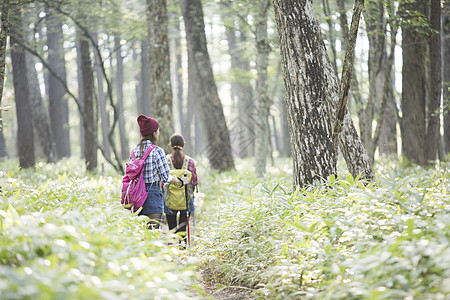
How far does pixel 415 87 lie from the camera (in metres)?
9.51

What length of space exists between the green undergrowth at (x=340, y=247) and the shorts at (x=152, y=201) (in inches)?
32.7

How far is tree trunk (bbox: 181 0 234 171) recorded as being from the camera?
44.3ft

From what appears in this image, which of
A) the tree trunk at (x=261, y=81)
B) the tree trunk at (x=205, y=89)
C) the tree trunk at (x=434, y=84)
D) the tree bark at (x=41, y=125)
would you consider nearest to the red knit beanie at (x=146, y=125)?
the tree trunk at (x=261, y=81)

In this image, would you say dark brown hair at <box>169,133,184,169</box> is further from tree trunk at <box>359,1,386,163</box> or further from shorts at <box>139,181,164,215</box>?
tree trunk at <box>359,1,386,163</box>

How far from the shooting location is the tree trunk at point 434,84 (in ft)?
29.3

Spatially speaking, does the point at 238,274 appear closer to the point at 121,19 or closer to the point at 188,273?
the point at 188,273

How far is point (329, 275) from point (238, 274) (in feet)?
4.70

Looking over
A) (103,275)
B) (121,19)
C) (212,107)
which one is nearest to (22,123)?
(121,19)

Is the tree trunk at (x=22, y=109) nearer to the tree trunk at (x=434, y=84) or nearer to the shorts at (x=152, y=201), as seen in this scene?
the shorts at (x=152, y=201)

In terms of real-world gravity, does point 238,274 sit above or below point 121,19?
below

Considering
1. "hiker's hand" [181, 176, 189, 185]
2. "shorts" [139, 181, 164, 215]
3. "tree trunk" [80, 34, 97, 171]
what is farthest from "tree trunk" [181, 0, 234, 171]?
"shorts" [139, 181, 164, 215]

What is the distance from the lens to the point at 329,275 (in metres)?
3.43

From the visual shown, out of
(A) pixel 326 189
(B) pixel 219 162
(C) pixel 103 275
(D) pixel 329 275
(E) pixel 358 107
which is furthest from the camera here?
(B) pixel 219 162

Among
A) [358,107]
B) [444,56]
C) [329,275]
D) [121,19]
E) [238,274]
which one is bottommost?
[238,274]
